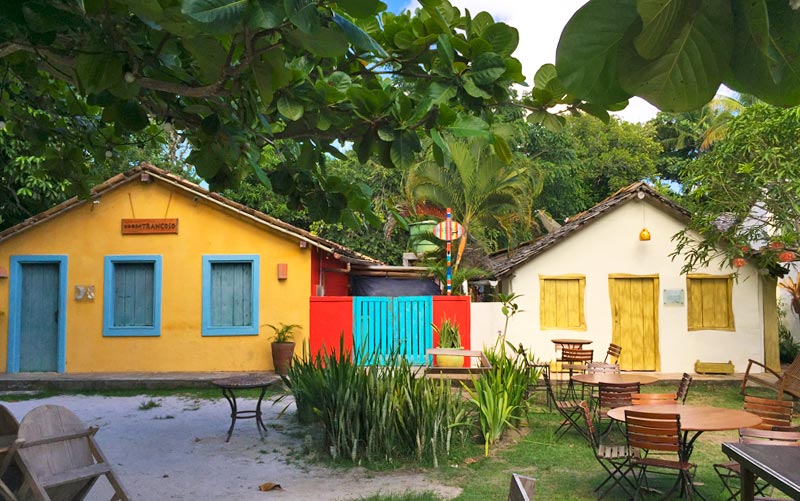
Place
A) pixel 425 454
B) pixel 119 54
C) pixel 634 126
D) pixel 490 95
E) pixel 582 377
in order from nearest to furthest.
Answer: pixel 119 54 → pixel 490 95 → pixel 425 454 → pixel 582 377 → pixel 634 126

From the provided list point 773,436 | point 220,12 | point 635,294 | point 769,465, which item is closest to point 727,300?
point 635,294

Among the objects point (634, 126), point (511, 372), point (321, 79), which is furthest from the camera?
point (634, 126)

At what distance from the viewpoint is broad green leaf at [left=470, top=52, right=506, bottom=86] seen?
3.41 meters

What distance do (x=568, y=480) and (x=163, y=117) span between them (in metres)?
5.06

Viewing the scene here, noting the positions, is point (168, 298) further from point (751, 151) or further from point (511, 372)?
point (751, 151)

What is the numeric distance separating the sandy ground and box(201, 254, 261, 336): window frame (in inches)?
132

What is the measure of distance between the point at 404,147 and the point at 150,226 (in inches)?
454

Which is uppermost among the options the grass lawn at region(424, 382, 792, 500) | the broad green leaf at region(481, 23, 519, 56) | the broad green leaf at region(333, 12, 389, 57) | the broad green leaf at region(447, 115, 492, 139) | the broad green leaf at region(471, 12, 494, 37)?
the broad green leaf at region(471, 12, 494, 37)

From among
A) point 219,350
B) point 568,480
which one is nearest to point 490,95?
point 568,480

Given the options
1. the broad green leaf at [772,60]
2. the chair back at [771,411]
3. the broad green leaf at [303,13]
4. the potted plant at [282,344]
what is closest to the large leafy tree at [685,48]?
the broad green leaf at [772,60]

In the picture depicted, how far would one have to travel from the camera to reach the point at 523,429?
28.7 feet

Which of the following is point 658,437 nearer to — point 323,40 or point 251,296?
point 323,40

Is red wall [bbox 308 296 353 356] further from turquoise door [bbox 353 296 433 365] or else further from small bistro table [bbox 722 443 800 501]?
small bistro table [bbox 722 443 800 501]


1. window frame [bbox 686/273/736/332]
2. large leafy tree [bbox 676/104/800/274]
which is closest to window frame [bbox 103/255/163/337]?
large leafy tree [bbox 676/104/800/274]
